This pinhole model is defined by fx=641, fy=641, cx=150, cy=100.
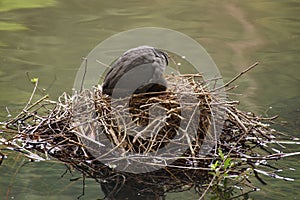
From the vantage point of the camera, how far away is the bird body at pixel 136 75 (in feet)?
7.54

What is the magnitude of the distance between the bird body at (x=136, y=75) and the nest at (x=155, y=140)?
1.4 inches

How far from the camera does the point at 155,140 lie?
7.12ft

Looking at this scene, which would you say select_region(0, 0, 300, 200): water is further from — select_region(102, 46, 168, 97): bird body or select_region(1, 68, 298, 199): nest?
select_region(102, 46, 168, 97): bird body

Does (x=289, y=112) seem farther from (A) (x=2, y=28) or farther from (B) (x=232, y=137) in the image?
(A) (x=2, y=28)

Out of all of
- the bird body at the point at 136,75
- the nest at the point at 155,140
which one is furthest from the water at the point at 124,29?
the bird body at the point at 136,75

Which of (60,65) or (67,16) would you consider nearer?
(60,65)

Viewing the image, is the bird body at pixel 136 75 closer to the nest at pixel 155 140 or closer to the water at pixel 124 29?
the nest at pixel 155 140

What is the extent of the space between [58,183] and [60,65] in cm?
A: 149

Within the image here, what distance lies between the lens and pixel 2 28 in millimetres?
4312

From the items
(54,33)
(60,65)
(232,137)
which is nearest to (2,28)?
(54,33)

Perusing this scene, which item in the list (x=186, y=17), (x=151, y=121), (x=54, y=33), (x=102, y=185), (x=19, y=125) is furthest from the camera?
(x=186, y=17)

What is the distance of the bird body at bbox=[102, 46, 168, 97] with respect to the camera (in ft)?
7.54

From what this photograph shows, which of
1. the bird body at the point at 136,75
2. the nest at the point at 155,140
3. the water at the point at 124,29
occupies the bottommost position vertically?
the water at the point at 124,29

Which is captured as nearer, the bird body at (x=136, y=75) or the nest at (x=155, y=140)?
the nest at (x=155, y=140)
